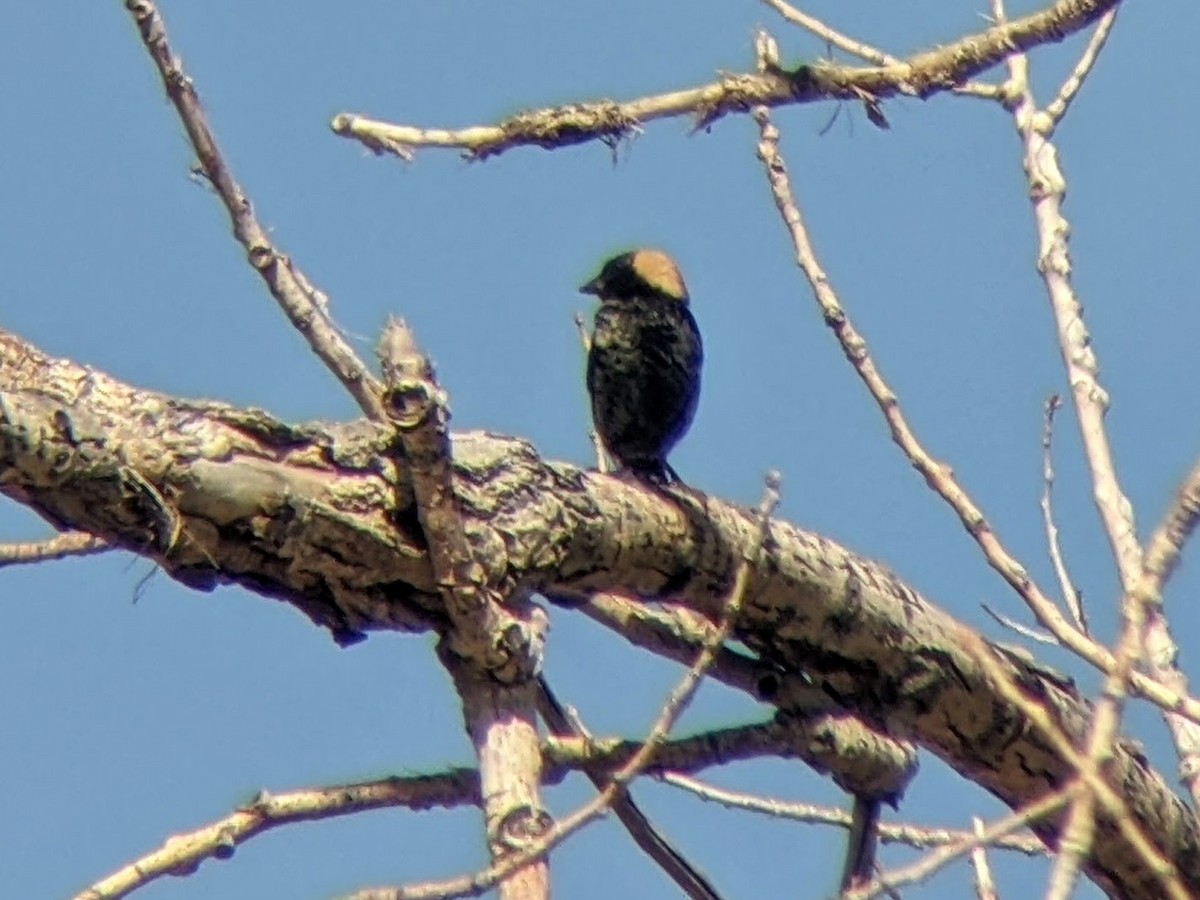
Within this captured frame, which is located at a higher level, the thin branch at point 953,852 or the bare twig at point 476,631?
the bare twig at point 476,631

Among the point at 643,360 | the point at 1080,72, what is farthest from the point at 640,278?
the point at 1080,72

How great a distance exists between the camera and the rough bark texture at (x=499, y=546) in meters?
2.69

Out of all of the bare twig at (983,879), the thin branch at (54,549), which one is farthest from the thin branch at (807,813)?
the thin branch at (54,549)

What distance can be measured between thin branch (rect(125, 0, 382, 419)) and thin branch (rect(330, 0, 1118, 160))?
0.49m

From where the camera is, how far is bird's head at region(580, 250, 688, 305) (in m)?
5.45

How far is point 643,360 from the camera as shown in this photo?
17.2 feet

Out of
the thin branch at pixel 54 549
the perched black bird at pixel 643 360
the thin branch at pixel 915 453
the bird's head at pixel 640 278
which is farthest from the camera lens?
the bird's head at pixel 640 278

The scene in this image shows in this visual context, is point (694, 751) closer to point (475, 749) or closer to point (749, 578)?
point (749, 578)

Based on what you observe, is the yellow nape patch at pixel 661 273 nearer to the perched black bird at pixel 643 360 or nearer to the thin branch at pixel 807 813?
the perched black bird at pixel 643 360

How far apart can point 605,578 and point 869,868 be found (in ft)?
2.46

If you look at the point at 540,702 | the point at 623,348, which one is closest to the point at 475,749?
the point at 540,702

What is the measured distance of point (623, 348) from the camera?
530cm

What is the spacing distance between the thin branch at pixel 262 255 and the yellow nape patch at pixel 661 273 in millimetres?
1763

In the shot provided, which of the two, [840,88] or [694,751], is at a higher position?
[840,88]
